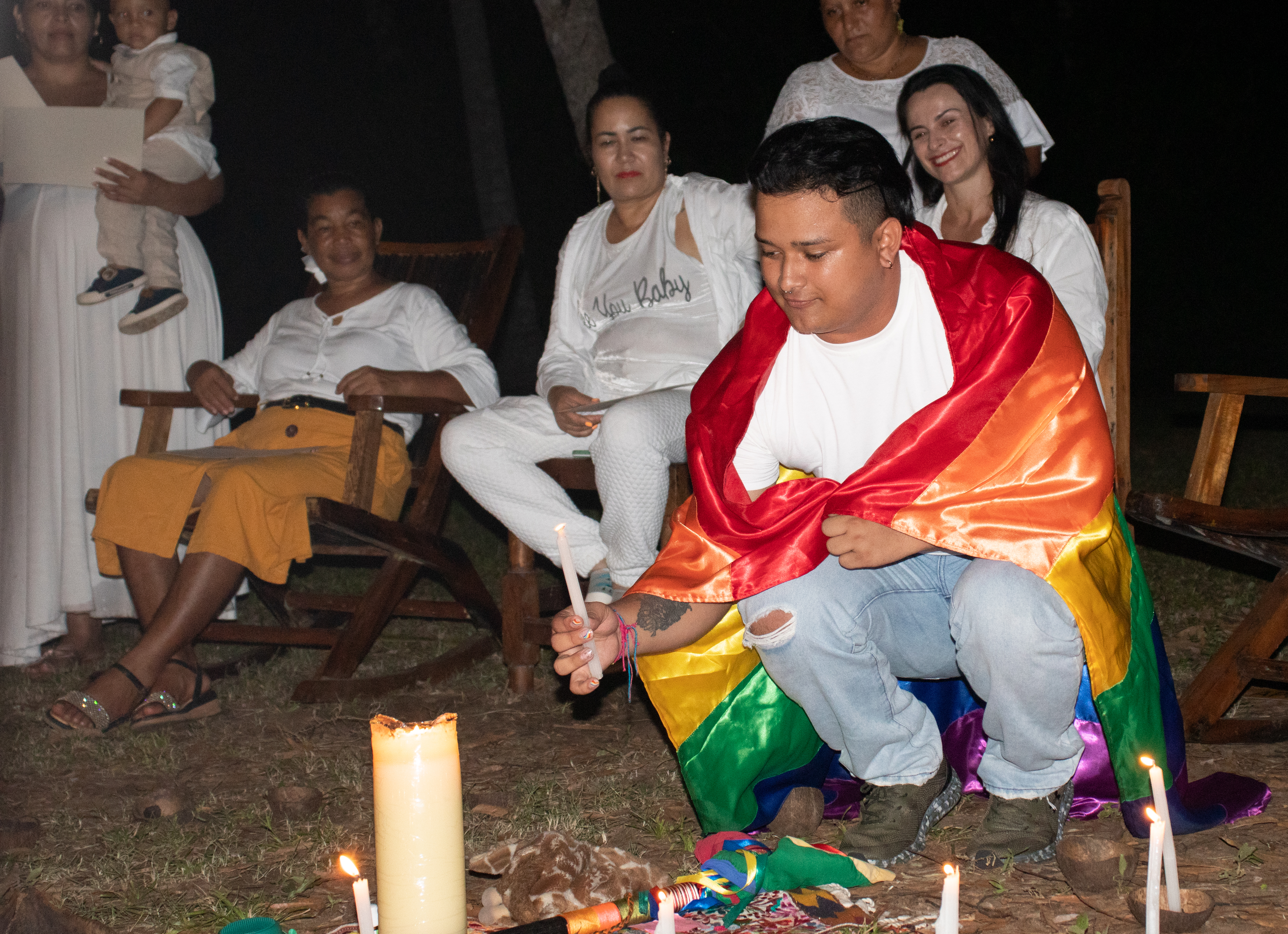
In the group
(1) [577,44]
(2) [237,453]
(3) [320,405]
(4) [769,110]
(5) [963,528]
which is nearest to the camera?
(5) [963,528]

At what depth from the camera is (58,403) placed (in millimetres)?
3842

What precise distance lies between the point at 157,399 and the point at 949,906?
3039 mm

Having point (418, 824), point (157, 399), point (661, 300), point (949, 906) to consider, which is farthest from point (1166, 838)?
point (157, 399)

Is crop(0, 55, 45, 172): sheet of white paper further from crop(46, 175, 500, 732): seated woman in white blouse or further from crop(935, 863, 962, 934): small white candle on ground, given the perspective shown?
crop(935, 863, 962, 934): small white candle on ground

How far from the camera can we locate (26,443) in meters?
3.80

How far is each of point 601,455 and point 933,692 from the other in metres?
0.98

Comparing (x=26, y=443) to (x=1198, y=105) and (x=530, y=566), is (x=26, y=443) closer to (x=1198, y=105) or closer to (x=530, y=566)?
(x=530, y=566)

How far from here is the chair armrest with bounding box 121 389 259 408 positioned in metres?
3.62

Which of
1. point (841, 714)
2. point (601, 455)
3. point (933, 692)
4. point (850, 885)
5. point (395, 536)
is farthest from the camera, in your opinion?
point (395, 536)

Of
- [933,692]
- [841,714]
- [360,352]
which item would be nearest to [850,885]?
[841,714]

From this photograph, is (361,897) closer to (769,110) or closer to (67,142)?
(67,142)

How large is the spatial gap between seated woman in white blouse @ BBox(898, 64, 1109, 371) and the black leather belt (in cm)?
170

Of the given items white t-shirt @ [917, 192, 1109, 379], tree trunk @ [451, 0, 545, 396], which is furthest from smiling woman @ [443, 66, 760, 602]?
tree trunk @ [451, 0, 545, 396]

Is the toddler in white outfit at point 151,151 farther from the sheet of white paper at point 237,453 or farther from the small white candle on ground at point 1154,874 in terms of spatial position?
the small white candle on ground at point 1154,874
